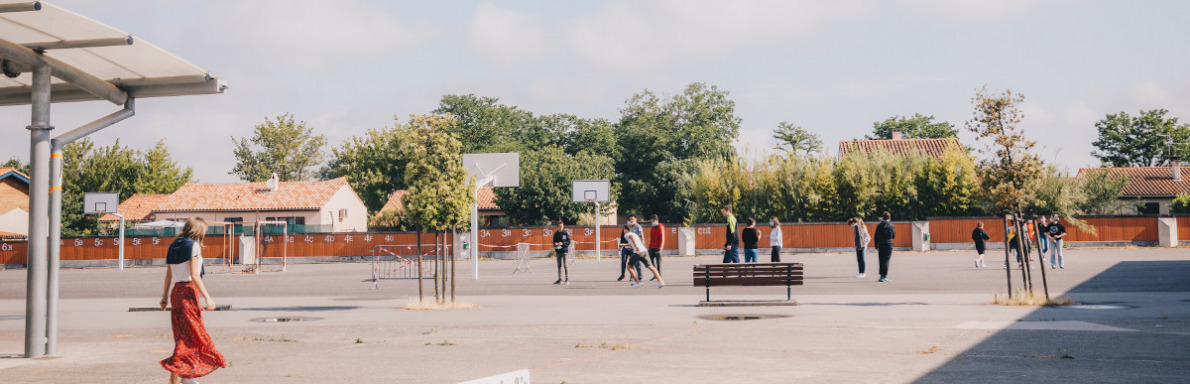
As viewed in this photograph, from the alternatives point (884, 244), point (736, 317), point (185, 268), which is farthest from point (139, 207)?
point (185, 268)

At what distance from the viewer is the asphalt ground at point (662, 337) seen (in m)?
8.55

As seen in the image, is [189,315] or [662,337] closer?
[189,315]

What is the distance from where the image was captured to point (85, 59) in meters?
9.96

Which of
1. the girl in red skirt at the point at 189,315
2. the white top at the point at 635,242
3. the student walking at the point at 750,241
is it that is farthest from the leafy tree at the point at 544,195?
the girl in red skirt at the point at 189,315

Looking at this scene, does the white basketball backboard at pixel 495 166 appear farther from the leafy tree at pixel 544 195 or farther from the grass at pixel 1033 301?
the grass at pixel 1033 301

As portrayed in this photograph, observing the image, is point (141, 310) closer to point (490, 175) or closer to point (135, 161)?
point (490, 175)

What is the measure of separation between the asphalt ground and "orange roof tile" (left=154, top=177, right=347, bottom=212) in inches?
1894

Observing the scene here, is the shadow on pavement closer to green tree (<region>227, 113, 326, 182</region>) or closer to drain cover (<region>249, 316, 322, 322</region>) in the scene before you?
drain cover (<region>249, 316, 322, 322</region>)

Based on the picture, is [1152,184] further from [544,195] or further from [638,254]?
[638,254]

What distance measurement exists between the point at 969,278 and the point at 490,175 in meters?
20.8

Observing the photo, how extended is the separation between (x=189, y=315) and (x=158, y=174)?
81.0 m

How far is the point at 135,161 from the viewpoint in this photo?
79.4m

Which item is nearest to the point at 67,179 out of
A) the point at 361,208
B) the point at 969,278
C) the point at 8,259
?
the point at 361,208

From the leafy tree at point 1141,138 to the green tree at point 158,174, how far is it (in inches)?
3331
